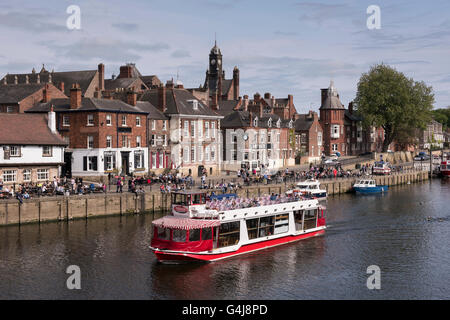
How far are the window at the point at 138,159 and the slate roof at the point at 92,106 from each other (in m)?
5.50

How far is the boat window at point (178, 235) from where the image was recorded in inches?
1633

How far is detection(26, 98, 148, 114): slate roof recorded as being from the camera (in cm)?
7100

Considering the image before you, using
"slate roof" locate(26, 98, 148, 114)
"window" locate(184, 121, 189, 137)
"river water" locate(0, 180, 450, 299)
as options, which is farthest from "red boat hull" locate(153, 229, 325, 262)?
"window" locate(184, 121, 189, 137)

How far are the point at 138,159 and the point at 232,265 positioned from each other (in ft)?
122

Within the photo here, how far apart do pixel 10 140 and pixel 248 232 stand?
29510 millimetres

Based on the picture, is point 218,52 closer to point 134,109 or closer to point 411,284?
point 134,109

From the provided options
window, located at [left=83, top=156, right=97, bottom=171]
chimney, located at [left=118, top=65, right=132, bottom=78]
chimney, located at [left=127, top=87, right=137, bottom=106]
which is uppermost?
chimney, located at [left=118, top=65, right=132, bottom=78]

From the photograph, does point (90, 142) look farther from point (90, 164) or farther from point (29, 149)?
point (29, 149)

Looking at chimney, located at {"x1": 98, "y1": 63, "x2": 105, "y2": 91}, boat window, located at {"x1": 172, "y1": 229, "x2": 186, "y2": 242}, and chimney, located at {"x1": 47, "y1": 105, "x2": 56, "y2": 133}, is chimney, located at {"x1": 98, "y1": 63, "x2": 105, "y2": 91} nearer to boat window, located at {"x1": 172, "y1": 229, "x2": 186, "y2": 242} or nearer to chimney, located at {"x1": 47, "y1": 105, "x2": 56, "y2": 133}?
chimney, located at {"x1": 47, "y1": 105, "x2": 56, "y2": 133}

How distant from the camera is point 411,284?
3728 centimetres

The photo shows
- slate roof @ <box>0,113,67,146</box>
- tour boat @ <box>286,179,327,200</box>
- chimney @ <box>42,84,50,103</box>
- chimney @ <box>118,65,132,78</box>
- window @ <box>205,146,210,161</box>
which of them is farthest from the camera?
chimney @ <box>118,65,132,78</box>

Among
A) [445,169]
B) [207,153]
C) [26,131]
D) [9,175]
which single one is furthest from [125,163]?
[445,169]

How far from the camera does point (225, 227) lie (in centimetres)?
4325

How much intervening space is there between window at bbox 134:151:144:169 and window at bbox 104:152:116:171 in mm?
3938
